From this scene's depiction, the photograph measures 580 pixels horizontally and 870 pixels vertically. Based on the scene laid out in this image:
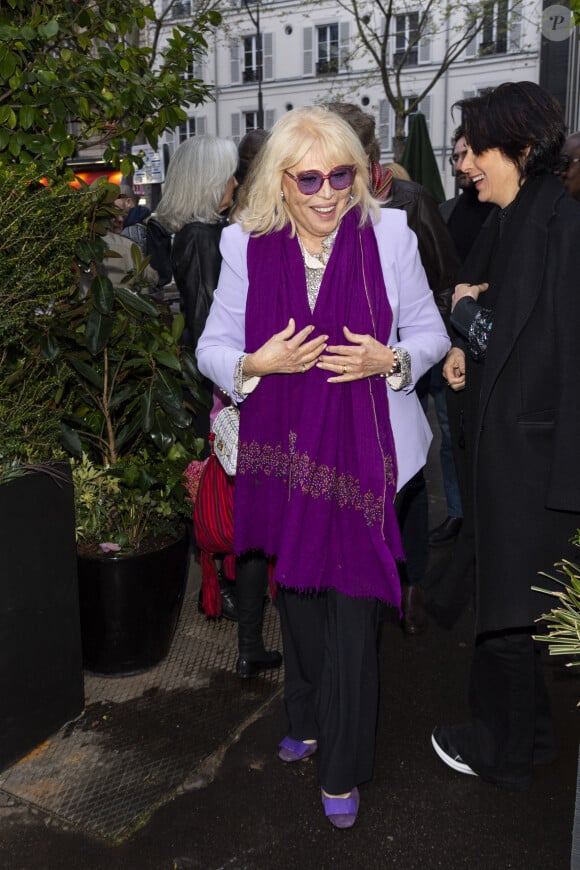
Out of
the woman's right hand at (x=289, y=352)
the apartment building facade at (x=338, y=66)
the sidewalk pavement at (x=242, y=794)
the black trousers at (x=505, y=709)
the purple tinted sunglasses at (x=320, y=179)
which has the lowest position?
the sidewalk pavement at (x=242, y=794)

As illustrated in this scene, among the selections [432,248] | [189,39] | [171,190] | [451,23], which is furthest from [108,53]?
[451,23]

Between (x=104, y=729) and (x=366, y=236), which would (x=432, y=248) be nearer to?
(x=366, y=236)

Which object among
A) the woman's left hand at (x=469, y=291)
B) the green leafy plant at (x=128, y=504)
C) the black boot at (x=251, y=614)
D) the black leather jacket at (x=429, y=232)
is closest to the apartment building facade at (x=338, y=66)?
the black leather jacket at (x=429, y=232)

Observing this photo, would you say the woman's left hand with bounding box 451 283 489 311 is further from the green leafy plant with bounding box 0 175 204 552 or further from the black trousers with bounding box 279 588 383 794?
the green leafy plant with bounding box 0 175 204 552

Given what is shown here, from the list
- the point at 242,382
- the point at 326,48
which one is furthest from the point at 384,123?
the point at 242,382

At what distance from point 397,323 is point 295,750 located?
1.54 m

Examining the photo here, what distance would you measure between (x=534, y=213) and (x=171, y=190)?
2476mm

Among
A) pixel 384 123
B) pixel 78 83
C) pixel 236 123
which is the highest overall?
pixel 236 123

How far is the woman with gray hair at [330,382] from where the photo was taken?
2631 millimetres

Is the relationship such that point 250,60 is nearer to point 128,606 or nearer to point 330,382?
point 128,606

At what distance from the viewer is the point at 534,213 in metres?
2.53

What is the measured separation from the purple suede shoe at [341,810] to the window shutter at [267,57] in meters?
49.4

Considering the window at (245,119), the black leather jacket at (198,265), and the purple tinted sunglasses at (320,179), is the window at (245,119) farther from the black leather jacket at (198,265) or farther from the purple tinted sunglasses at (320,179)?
the purple tinted sunglasses at (320,179)

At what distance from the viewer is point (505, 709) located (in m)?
2.92
